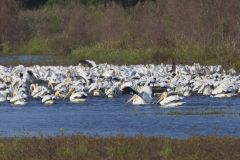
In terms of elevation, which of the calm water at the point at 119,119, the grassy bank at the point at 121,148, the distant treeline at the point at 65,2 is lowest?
the calm water at the point at 119,119

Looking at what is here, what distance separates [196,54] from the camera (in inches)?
1390

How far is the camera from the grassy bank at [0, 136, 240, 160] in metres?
12.9

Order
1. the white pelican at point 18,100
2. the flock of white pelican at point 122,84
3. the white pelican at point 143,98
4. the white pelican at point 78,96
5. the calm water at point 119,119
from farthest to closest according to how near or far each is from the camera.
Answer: the white pelican at point 78,96
the flock of white pelican at point 122,84
the white pelican at point 18,100
the white pelican at point 143,98
the calm water at point 119,119

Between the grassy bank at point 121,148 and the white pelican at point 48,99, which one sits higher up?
the grassy bank at point 121,148

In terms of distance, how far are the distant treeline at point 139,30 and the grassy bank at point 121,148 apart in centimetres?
1902

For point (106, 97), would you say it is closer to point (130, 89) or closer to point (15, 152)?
point (130, 89)

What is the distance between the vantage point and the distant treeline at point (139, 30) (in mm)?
35844

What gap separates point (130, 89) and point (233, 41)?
10.9 m

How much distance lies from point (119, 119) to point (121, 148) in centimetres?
608

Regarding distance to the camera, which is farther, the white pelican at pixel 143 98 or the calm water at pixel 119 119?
the white pelican at pixel 143 98

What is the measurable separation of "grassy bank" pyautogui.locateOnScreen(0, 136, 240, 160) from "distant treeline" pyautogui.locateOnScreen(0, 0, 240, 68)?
19.0m

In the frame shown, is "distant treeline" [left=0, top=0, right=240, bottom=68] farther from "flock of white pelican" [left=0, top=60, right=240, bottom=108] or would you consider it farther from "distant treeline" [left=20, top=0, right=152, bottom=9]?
"distant treeline" [left=20, top=0, right=152, bottom=9]

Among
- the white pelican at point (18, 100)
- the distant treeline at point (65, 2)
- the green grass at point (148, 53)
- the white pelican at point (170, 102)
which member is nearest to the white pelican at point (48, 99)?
the white pelican at point (18, 100)

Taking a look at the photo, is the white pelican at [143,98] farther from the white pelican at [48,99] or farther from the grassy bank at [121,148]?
the grassy bank at [121,148]
